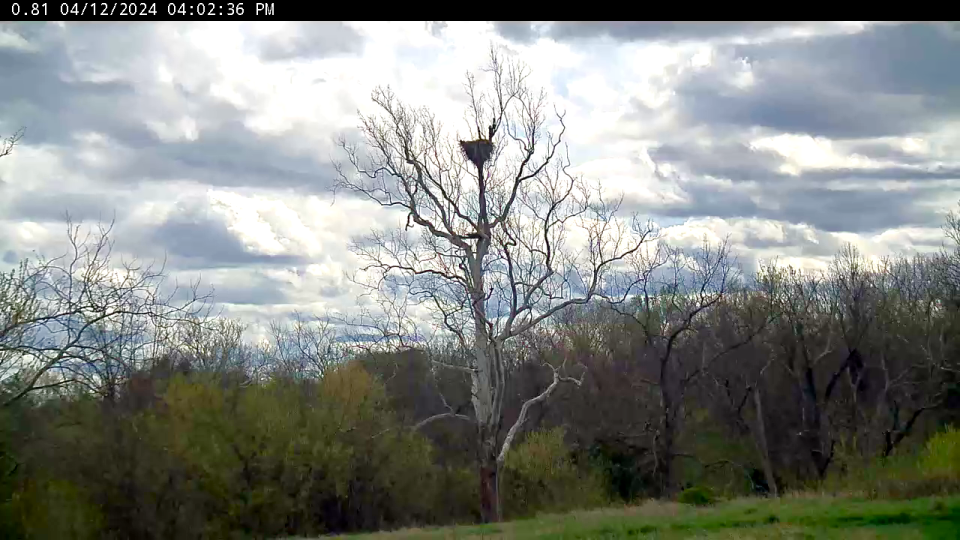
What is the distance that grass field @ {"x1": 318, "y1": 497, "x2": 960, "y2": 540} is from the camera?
1435 cm

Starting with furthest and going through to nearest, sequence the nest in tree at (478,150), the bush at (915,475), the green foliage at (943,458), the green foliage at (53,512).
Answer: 1. the nest in tree at (478,150)
2. the green foliage at (53,512)
3. the green foliage at (943,458)
4. the bush at (915,475)

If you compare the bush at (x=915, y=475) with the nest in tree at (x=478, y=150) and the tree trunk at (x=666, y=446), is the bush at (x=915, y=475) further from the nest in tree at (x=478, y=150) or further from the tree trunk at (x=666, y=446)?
the nest in tree at (x=478, y=150)

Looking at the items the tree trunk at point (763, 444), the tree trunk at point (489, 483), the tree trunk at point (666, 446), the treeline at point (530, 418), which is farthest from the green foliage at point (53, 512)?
the tree trunk at point (763, 444)

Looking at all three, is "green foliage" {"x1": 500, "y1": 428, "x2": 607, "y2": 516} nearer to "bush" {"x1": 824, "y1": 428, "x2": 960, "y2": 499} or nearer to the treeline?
the treeline

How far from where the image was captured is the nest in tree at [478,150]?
86.8 ft

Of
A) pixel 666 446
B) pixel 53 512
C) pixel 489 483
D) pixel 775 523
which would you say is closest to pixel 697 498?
pixel 775 523

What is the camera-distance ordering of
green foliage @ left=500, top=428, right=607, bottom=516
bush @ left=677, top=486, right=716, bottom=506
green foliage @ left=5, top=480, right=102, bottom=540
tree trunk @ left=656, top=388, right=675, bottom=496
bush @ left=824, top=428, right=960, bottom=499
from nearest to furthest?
bush @ left=824, top=428, right=960, bottom=499 → bush @ left=677, top=486, right=716, bottom=506 → green foliage @ left=5, top=480, right=102, bottom=540 → green foliage @ left=500, top=428, right=607, bottom=516 → tree trunk @ left=656, top=388, right=675, bottom=496

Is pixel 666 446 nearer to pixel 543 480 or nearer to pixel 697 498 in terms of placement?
pixel 543 480

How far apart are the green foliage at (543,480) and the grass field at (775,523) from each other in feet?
48.7

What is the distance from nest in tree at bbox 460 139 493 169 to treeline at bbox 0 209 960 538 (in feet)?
23.1

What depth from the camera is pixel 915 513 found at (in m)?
15.9

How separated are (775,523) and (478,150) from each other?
1478 cm

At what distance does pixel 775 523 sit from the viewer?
15969 millimetres
